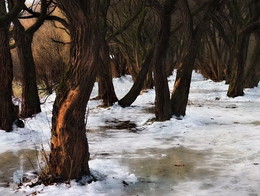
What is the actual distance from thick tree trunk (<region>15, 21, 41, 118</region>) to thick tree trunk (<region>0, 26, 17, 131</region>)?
2972mm

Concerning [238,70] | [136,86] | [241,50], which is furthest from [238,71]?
[136,86]

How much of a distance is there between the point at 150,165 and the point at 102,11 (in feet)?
36.2

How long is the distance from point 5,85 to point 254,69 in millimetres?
15710

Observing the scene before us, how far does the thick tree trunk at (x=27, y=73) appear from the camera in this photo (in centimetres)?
1429

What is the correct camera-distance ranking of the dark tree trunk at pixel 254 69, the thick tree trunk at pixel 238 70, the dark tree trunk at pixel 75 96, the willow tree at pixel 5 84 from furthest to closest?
1. the dark tree trunk at pixel 254 69
2. the thick tree trunk at pixel 238 70
3. the willow tree at pixel 5 84
4. the dark tree trunk at pixel 75 96

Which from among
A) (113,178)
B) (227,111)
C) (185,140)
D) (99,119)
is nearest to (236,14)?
(227,111)

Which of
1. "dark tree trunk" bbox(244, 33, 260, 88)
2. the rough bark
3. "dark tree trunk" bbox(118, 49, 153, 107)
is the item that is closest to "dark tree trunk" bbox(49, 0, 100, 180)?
"dark tree trunk" bbox(118, 49, 153, 107)

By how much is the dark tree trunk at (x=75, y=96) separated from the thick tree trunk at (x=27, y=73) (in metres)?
8.58

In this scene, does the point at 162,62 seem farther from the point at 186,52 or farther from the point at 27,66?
the point at 27,66

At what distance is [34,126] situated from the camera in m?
12.9

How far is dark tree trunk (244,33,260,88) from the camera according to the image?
21.8m

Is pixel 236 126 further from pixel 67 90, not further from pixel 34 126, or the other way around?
pixel 67 90

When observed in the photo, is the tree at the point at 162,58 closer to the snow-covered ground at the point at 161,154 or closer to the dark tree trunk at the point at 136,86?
the snow-covered ground at the point at 161,154

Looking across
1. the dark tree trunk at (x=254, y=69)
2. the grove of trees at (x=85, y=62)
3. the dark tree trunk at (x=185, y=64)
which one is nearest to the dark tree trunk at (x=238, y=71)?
the grove of trees at (x=85, y=62)
